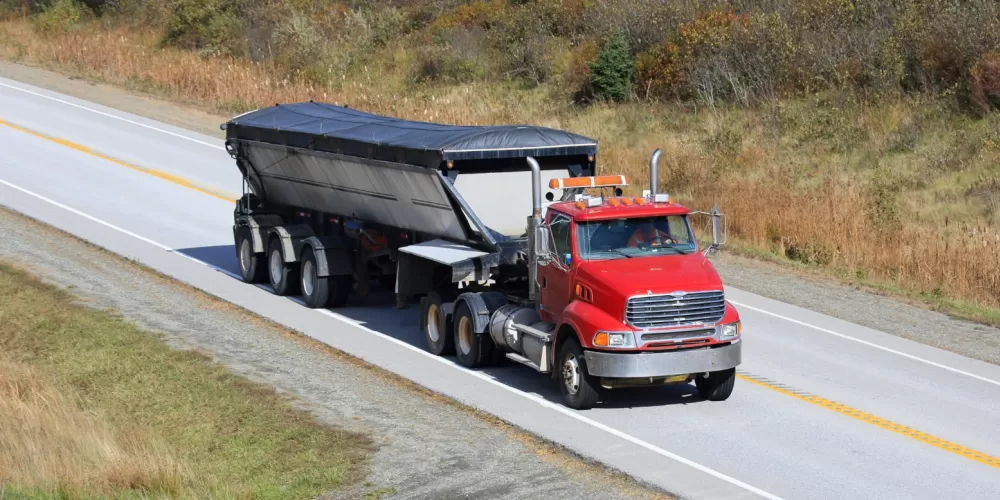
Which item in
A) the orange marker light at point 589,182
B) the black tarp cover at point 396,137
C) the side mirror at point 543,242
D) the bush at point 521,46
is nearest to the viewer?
the side mirror at point 543,242

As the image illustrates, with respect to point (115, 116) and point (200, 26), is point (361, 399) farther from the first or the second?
point (200, 26)

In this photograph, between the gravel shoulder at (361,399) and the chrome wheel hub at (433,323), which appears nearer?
the gravel shoulder at (361,399)

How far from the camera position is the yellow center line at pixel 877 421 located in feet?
42.6

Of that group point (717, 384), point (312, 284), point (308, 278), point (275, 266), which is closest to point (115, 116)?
point (275, 266)

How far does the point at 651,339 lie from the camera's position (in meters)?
14.0

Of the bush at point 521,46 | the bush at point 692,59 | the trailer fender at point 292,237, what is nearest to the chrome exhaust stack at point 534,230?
the trailer fender at point 292,237

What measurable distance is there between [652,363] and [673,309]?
26.0 inches

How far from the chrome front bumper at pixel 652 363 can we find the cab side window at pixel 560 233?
60.0 inches

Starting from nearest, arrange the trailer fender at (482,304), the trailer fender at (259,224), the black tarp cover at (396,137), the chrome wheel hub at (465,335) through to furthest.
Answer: the trailer fender at (482,304)
the chrome wheel hub at (465,335)
the black tarp cover at (396,137)
the trailer fender at (259,224)

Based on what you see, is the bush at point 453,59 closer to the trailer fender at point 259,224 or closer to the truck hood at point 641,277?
the trailer fender at point 259,224

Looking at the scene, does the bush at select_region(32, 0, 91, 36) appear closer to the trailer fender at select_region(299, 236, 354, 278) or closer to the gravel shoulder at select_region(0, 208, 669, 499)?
the gravel shoulder at select_region(0, 208, 669, 499)

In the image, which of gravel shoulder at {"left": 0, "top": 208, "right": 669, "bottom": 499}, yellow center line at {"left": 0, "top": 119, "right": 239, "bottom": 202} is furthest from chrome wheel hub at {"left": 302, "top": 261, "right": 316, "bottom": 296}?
yellow center line at {"left": 0, "top": 119, "right": 239, "bottom": 202}

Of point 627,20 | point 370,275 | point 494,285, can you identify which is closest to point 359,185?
point 370,275

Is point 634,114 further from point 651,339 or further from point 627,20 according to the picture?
point 651,339
